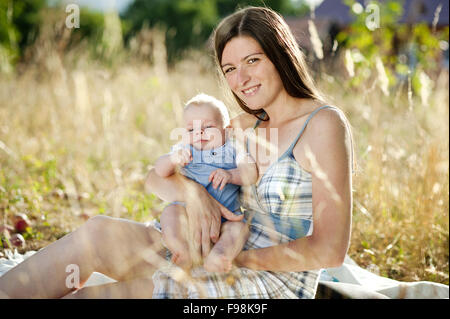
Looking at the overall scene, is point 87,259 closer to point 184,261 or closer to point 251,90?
point 184,261

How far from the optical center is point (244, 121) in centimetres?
219

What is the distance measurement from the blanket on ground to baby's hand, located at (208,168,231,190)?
751 millimetres

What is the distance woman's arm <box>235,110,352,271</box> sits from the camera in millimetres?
1534

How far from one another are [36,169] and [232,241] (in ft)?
8.56

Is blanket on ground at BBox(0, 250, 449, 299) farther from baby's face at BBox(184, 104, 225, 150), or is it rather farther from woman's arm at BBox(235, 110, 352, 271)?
baby's face at BBox(184, 104, 225, 150)

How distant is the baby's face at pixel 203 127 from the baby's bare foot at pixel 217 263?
0.58 meters

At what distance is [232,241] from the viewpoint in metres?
1.61

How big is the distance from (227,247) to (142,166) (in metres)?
2.63

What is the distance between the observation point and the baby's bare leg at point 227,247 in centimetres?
153

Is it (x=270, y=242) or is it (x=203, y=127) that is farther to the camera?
(x=203, y=127)

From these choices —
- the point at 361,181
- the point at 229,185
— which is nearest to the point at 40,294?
the point at 229,185

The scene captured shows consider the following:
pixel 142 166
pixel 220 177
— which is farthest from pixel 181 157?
pixel 142 166

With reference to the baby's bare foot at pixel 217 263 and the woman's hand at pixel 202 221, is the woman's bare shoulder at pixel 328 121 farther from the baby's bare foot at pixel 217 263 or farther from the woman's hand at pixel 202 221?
the baby's bare foot at pixel 217 263

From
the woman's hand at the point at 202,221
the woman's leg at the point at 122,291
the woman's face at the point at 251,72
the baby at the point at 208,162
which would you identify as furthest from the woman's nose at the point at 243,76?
the woman's leg at the point at 122,291
